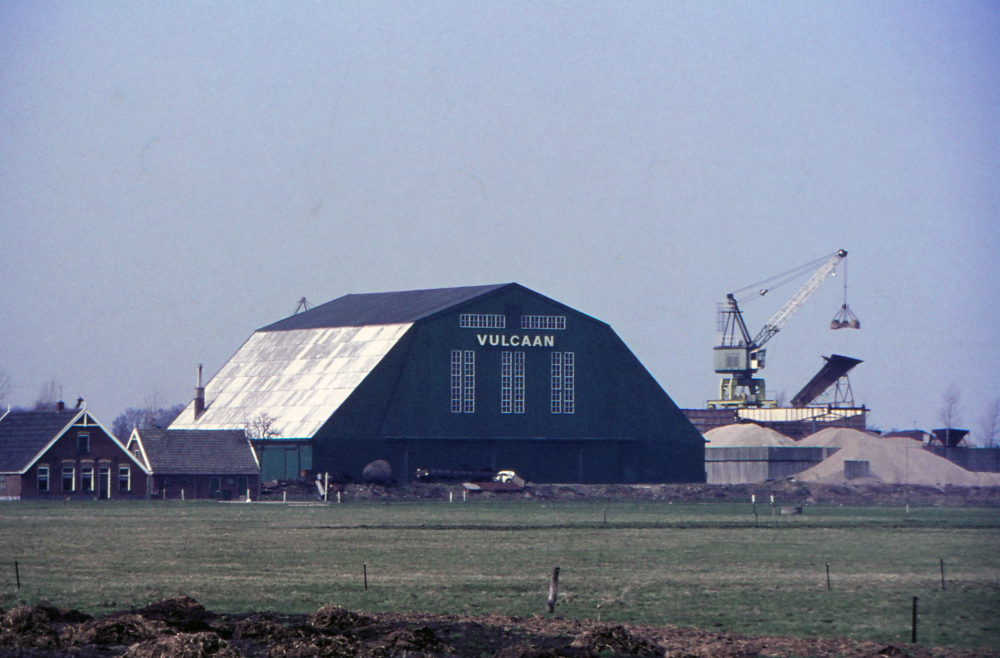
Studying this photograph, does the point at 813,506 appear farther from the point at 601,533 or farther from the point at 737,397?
the point at 737,397

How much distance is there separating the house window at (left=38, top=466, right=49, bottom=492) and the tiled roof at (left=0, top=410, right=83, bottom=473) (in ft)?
3.58

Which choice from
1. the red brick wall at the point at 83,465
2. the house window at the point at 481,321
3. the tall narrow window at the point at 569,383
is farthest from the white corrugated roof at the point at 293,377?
the tall narrow window at the point at 569,383

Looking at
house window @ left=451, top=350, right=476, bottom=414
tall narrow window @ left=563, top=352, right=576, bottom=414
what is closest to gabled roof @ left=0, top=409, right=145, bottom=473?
house window @ left=451, top=350, right=476, bottom=414

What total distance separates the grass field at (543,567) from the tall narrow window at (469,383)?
30434 millimetres

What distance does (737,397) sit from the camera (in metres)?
134

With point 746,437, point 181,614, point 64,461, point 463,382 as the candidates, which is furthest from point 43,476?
point 181,614

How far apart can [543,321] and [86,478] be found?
32.3 m

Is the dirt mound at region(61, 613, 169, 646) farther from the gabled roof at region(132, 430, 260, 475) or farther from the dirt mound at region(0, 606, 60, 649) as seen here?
the gabled roof at region(132, 430, 260, 475)

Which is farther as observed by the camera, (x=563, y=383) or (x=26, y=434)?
(x=563, y=383)

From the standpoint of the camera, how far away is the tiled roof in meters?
79.2

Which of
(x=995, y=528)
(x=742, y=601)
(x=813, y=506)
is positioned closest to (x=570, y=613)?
(x=742, y=601)

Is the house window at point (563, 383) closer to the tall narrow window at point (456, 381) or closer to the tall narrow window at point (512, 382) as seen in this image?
the tall narrow window at point (512, 382)

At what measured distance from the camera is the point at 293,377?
329ft

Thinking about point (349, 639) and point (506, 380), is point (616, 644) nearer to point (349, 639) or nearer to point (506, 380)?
point (349, 639)
